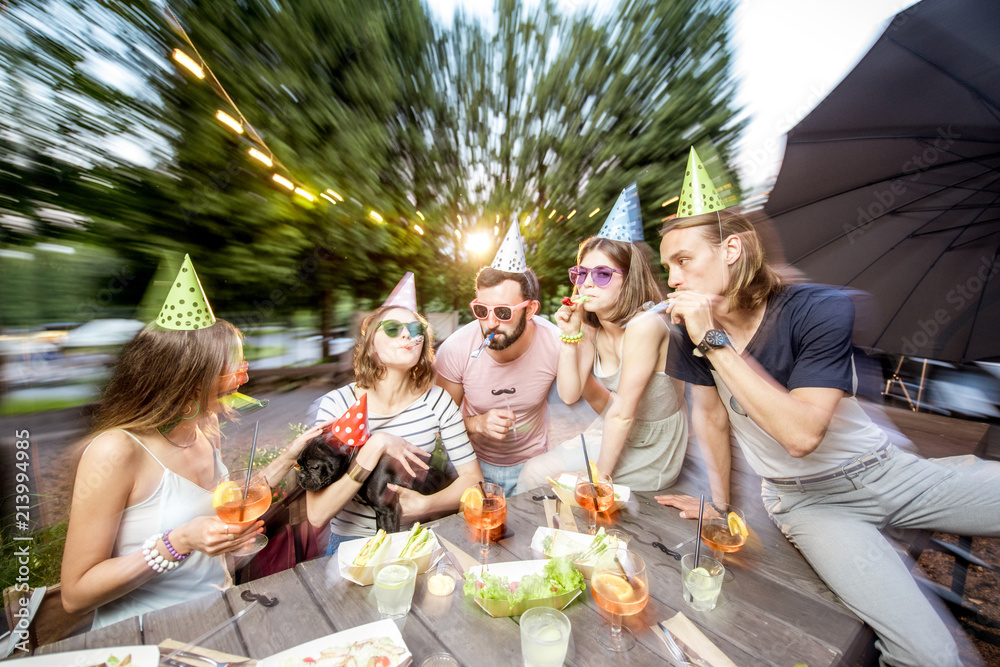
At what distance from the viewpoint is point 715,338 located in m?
1.65

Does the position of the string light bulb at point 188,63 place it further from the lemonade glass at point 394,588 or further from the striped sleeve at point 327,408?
the lemonade glass at point 394,588

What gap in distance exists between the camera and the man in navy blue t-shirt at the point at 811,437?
4.30ft

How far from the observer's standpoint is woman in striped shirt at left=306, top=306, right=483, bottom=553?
6.86 feet

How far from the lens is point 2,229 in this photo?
1.18 metres

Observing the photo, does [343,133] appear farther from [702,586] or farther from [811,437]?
[811,437]

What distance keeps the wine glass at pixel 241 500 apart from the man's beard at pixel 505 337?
4.61ft

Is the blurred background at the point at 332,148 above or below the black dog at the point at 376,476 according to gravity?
above

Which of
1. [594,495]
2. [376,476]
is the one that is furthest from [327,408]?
[594,495]

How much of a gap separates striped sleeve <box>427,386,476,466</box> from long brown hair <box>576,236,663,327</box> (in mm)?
1172

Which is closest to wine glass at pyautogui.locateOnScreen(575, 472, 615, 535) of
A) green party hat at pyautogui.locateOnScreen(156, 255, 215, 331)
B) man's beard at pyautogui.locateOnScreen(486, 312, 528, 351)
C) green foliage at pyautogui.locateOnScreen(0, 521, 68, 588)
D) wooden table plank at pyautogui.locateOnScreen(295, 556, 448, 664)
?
wooden table plank at pyautogui.locateOnScreen(295, 556, 448, 664)

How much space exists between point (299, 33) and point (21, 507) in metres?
2.10

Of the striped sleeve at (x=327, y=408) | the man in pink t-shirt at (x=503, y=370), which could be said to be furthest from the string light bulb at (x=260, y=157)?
the man in pink t-shirt at (x=503, y=370)

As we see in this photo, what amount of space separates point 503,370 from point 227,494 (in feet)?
5.21

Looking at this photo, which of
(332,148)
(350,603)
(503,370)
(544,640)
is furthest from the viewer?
(503,370)
